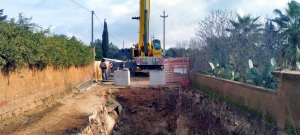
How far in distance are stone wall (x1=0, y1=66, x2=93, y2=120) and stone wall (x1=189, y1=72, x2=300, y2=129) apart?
673cm

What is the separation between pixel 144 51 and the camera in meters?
27.3

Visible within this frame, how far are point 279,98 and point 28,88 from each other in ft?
25.0

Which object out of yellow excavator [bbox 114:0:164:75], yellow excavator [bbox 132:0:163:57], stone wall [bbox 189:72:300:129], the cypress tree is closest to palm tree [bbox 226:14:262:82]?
stone wall [bbox 189:72:300:129]

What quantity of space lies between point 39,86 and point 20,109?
1945mm

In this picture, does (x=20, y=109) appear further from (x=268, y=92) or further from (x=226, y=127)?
(x=268, y=92)

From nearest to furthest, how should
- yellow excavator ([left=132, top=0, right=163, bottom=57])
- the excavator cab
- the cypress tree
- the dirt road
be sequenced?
the dirt road → yellow excavator ([left=132, top=0, right=163, bottom=57]) → the excavator cab → the cypress tree

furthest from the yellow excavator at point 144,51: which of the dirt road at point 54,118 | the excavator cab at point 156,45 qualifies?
the dirt road at point 54,118

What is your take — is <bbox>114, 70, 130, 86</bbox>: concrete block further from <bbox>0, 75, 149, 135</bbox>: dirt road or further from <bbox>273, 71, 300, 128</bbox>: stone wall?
<bbox>273, 71, 300, 128</bbox>: stone wall

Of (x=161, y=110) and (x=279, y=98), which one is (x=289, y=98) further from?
(x=161, y=110)

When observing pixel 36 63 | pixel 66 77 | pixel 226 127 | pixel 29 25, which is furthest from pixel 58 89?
pixel 226 127

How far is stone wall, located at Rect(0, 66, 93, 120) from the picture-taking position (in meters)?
9.27

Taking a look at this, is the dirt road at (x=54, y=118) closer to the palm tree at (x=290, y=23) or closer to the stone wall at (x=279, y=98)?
the stone wall at (x=279, y=98)

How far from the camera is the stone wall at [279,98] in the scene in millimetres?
7152

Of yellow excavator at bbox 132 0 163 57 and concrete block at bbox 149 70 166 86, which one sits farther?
yellow excavator at bbox 132 0 163 57
